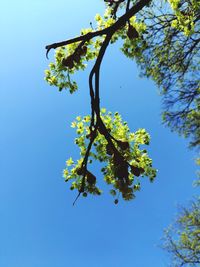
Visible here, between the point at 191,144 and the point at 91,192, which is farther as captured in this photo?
the point at 191,144

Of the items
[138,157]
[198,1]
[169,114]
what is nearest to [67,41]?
[138,157]

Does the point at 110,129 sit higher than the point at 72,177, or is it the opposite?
the point at 110,129

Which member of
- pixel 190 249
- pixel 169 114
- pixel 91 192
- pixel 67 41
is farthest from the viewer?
pixel 190 249

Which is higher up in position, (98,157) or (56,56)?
(56,56)

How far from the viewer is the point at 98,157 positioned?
8.47m

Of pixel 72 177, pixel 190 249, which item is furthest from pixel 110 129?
pixel 190 249

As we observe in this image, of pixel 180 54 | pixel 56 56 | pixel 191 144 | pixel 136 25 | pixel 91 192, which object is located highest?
pixel 180 54

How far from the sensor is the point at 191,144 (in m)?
20.2

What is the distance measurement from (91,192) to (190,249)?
17117mm

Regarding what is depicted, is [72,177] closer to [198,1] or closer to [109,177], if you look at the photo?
[109,177]

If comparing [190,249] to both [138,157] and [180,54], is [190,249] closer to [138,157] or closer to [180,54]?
[180,54]

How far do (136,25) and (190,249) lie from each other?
17508mm

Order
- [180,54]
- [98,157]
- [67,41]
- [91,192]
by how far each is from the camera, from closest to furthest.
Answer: [67,41] < [91,192] < [98,157] < [180,54]

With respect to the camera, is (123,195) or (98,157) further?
(98,157)
